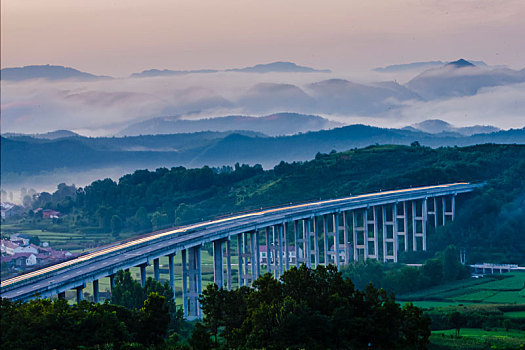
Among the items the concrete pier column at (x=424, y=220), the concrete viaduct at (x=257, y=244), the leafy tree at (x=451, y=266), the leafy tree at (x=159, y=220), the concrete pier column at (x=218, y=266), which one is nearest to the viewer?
the concrete viaduct at (x=257, y=244)

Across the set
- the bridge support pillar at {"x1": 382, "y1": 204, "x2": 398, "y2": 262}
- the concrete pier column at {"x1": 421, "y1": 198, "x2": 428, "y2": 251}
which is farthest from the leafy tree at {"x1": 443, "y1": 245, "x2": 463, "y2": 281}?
the concrete pier column at {"x1": 421, "y1": 198, "x2": 428, "y2": 251}

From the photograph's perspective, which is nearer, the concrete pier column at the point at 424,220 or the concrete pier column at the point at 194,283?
the concrete pier column at the point at 194,283

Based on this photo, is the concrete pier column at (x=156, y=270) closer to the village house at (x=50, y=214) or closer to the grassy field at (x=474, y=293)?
the grassy field at (x=474, y=293)

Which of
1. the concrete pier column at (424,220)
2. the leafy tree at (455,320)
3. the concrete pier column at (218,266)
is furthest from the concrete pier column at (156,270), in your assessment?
the concrete pier column at (424,220)

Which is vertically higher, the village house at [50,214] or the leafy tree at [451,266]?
the village house at [50,214]

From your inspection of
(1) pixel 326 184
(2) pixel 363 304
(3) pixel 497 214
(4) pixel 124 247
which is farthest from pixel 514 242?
(2) pixel 363 304

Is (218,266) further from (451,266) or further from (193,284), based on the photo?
(451,266)

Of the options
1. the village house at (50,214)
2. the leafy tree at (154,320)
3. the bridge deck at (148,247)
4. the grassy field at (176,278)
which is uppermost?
the village house at (50,214)
